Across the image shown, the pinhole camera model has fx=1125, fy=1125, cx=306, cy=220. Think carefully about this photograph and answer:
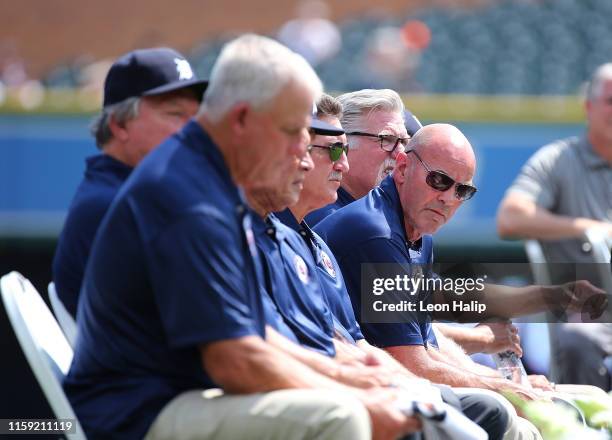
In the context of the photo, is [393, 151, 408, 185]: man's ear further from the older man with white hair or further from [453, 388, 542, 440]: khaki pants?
the older man with white hair

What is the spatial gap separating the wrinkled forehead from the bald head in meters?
0.54

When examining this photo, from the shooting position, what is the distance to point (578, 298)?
4.04 m

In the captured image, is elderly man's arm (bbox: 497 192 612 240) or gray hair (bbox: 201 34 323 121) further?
elderly man's arm (bbox: 497 192 612 240)

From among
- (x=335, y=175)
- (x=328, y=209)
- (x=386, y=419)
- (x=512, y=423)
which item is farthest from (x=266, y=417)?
(x=328, y=209)

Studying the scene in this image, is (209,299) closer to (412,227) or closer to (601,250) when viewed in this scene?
(412,227)

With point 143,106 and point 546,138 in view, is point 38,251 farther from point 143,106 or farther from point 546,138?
point 143,106

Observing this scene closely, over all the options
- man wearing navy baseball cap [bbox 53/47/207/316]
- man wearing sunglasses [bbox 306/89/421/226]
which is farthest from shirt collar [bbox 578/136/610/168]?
man wearing navy baseball cap [bbox 53/47/207/316]

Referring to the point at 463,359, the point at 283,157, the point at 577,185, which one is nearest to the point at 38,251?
the point at 577,185

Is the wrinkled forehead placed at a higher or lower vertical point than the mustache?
lower

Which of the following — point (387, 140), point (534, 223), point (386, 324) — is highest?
point (387, 140)

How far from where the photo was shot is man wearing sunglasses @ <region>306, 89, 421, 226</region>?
14.4 feet

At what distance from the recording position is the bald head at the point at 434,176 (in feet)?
12.5

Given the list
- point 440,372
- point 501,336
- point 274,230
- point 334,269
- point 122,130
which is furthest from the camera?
point 501,336

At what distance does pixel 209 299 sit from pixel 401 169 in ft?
5.40
